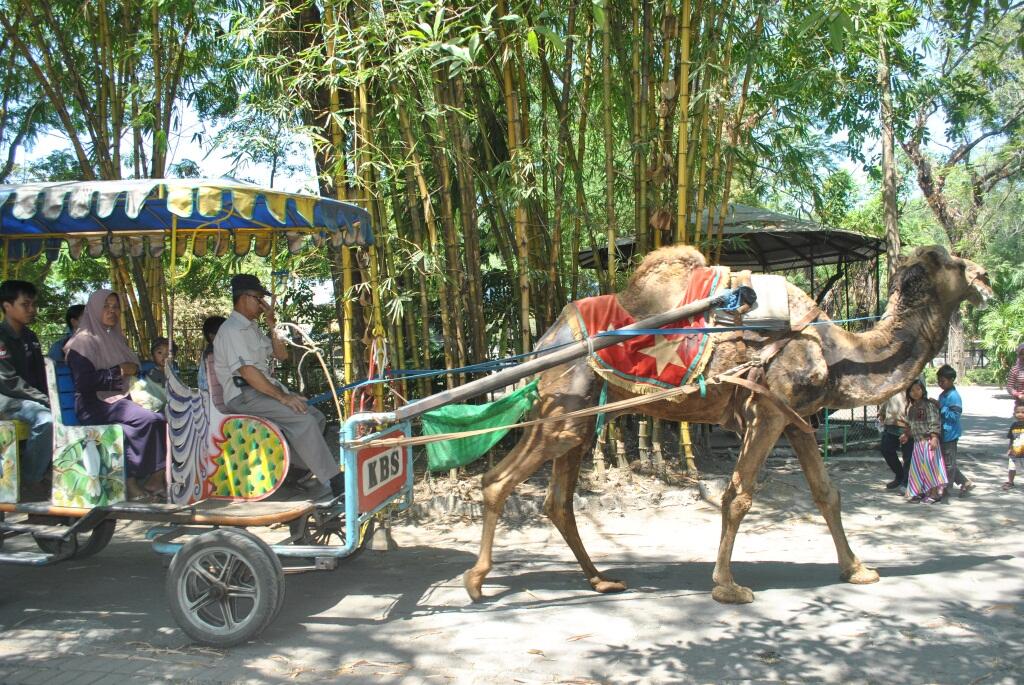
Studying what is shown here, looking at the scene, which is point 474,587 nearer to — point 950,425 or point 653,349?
point 653,349

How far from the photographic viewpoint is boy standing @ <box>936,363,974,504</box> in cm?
711

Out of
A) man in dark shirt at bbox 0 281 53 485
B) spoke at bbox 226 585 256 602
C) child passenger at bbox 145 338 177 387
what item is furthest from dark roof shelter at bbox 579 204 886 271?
spoke at bbox 226 585 256 602

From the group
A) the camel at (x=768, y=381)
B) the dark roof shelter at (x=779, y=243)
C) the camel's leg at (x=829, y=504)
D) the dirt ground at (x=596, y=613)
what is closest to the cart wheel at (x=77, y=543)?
the dirt ground at (x=596, y=613)

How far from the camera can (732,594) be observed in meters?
4.52

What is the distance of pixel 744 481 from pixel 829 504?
0.60 m

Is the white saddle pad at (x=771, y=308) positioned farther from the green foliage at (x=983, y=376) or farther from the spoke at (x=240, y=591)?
the green foliage at (x=983, y=376)

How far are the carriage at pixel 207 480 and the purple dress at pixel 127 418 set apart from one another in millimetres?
77

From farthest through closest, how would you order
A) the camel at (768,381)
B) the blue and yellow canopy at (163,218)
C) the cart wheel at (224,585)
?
the camel at (768,381)
the blue and yellow canopy at (163,218)
the cart wheel at (224,585)

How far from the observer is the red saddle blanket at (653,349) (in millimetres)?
4719

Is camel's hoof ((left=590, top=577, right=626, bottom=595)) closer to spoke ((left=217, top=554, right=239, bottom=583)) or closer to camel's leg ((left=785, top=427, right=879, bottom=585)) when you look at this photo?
camel's leg ((left=785, top=427, right=879, bottom=585))

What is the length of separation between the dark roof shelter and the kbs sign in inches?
155

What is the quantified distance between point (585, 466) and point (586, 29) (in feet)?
12.3

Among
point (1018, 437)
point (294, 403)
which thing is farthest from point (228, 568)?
point (1018, 437)

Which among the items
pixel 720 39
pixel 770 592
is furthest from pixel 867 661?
pixel 720 39
